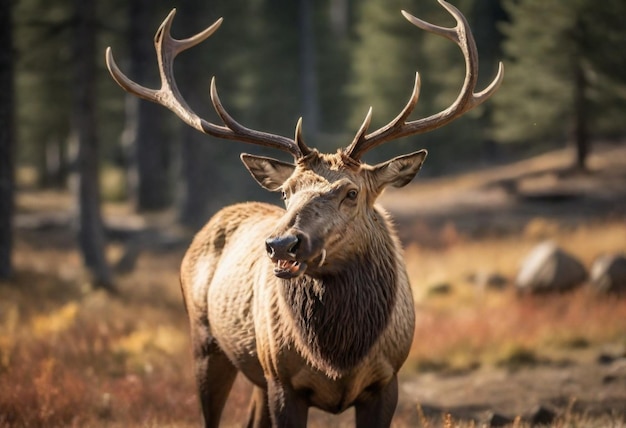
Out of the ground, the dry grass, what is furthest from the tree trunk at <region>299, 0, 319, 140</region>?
the dry grass

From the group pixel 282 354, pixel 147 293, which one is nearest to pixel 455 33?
pixel 282 354

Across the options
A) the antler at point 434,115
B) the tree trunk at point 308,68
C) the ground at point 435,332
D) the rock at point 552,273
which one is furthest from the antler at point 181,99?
the tree trunk at point 308,68

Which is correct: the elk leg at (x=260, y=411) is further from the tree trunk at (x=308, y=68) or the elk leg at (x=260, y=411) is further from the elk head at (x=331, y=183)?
the tree trunk at (x=308, y=68)

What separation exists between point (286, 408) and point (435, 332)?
263 inches

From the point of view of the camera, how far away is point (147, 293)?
13.5 metres

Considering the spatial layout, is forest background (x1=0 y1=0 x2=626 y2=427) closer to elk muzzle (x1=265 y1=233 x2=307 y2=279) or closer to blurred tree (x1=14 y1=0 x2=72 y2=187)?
blurred tree (x1=14 y1=0 x2=72 y2=187)

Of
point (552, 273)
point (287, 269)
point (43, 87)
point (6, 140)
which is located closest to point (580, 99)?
point (552, 273)

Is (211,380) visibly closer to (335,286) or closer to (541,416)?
(335,286)

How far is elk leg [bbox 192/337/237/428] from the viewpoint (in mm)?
6051

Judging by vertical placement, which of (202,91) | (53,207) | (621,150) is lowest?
(53,207)

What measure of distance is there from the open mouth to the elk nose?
53 mm

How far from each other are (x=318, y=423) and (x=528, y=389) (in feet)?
9.62

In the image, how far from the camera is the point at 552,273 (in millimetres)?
12148

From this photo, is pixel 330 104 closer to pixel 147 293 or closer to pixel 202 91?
pixel 202 91
